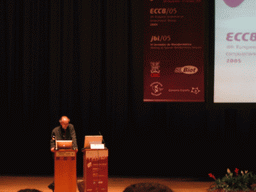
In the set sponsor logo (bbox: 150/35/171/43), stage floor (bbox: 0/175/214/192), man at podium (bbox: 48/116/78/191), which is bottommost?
stage floor (bbox: 0/175/214/192)

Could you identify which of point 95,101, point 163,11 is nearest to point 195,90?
point 163,11

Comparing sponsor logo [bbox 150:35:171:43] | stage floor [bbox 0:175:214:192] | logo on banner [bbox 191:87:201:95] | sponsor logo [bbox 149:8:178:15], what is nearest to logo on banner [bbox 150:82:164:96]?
logo on banner [bbox 191:87:201:95]

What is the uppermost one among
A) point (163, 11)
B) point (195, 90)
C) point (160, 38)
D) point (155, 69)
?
point (163, 11)

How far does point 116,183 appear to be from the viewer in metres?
5.59

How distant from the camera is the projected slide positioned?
5.77m

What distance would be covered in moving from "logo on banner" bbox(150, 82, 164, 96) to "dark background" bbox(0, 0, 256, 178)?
0.79ft

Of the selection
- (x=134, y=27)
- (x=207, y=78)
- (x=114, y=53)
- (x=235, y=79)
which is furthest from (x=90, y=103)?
(x=235, y=79)

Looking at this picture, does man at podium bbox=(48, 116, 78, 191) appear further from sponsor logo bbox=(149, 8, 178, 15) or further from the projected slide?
the projected slide

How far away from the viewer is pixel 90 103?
6.12 m

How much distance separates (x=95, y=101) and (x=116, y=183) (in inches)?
59.1

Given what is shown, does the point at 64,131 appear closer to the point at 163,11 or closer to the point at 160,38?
the point at 160,38

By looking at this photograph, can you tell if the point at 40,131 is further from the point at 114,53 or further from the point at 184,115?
the point at 184,115

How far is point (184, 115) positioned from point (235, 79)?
1.08 meters

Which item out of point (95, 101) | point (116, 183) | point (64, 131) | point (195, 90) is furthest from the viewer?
point (95, 101)
